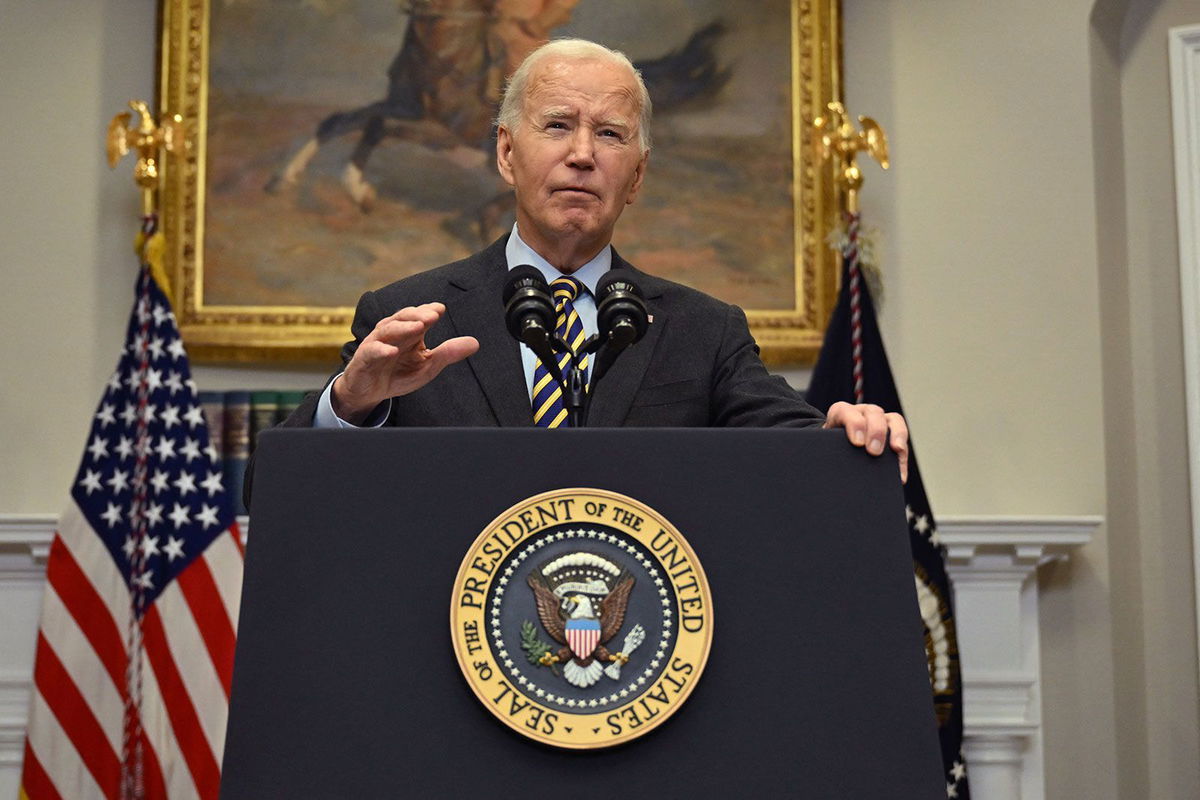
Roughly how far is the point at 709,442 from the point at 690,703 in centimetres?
32

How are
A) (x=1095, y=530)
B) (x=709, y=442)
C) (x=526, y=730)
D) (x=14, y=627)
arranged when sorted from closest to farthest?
(x=526, y=730) → (x=709, y=442) → (x=14, y=627) → (x=1095, y=530)

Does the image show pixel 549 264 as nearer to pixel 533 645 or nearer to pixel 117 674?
pixel 533 645

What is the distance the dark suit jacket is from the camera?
2271 mm

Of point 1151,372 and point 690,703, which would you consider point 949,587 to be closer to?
point 1151,372

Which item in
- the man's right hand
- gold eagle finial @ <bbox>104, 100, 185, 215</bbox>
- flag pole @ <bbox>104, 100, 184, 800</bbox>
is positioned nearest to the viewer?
the man's right hand

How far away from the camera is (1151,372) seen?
5.29m

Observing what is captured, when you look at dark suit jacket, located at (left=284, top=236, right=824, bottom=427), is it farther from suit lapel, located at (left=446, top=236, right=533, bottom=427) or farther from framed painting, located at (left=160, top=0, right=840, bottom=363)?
framed painting, located at (left=160, top=0, right=840, bottom=363)

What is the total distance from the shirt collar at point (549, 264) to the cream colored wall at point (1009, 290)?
287 cm

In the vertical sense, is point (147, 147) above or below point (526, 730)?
above

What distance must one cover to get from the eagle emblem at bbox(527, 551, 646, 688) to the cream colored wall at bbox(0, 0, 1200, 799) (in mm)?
3778

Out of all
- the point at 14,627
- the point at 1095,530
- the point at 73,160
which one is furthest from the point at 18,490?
the point at 1095,530

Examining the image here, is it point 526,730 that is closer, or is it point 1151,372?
point 526,730


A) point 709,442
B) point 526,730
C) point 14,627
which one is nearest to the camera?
point 526,730

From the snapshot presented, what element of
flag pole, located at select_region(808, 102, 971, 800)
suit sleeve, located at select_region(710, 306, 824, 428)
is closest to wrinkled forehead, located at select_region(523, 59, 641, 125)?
suit sleeve, located at select_region(710, 306, 824, 428)
